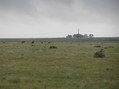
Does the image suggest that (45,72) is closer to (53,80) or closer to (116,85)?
(53,80)

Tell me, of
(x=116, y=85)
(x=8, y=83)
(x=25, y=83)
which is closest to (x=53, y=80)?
(x=25, y=83)

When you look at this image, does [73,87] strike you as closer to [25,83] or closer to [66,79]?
[66,79]

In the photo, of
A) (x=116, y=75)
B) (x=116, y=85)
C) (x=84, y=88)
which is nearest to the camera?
(x=84, y=88)

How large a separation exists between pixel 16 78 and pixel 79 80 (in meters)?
4.59

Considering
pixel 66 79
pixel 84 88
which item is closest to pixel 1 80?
pixel 66 79

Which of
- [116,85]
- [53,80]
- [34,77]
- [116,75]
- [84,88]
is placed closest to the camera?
[84,88]

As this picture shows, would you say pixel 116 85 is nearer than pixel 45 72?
Yes

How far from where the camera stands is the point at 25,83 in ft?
46.4

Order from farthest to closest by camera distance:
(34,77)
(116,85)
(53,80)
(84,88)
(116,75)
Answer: (116,75) → (34,77) → (53,80) → (116,85) → (84,88)

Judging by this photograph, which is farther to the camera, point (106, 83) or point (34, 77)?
point (34, 77)

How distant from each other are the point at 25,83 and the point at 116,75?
7549 millimetres

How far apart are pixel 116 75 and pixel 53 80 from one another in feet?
18.1

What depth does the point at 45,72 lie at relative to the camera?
58.9 feet

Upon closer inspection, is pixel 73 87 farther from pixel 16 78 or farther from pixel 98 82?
pixel 16 78
